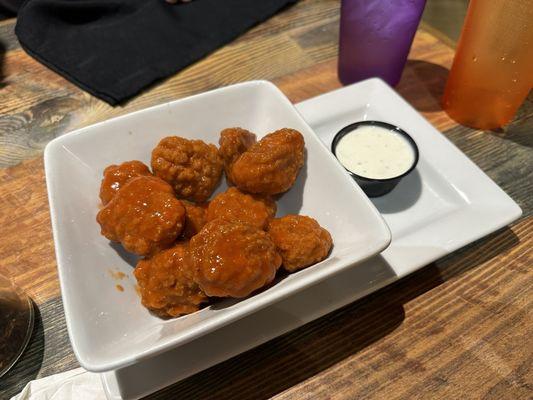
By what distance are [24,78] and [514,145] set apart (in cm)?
268

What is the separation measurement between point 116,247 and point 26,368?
19.4 inches

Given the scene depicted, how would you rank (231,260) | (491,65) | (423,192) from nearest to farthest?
(231,260), (423,192), (491,65)

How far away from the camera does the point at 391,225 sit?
1782mm

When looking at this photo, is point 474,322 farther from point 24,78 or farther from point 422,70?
point 24,78

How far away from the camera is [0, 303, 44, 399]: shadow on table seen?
1416 mm

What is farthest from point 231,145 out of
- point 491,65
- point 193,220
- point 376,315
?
point 491,65

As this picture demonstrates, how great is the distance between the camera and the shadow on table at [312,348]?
1409 mm

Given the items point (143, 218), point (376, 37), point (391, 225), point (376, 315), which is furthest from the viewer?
point (376, 37)

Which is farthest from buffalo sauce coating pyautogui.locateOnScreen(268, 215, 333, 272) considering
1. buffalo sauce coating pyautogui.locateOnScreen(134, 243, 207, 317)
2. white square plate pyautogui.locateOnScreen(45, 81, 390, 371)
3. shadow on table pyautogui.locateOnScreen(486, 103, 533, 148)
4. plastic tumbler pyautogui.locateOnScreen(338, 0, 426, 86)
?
shadow on table pyautogui.locateOnScreen(486, 103, 533, 148)

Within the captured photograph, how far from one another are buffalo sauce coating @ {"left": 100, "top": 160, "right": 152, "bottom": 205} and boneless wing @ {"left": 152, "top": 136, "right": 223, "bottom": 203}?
0.07 m

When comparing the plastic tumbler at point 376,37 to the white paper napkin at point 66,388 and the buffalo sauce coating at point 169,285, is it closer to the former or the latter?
the buffalo sauce coating at point 169,285

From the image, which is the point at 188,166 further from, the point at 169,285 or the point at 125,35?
the point at 125,35

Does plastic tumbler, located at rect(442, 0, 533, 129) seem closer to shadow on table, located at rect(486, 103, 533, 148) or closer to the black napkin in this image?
shadow on table, located at rect(486, 103, 533, 148)

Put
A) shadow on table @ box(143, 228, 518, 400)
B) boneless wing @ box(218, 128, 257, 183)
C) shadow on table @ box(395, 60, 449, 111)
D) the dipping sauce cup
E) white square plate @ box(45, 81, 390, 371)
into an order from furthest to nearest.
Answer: shadow on table @ box(395, 60, 449, 111)
the dipping sauce cup
boneless wing @ box(218, 128, 257, 183)
shadow on table @ box(143, 228, 518, 400)
white square plate @ box(45, 81, 390, 371)
